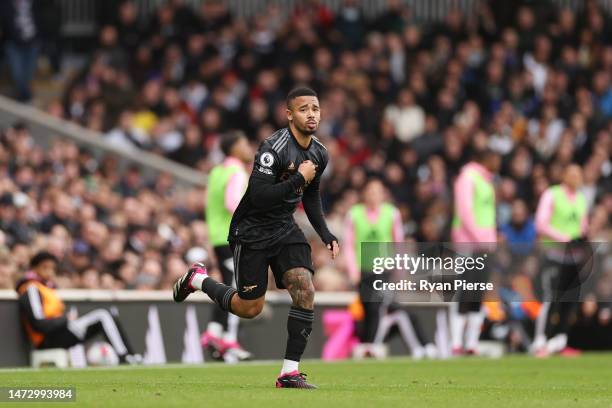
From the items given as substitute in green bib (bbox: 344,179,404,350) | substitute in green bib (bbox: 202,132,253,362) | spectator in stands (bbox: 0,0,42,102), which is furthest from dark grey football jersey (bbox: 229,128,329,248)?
spectator in stands (bbox: 0,0,42,102)

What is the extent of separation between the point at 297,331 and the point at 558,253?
23.2ft

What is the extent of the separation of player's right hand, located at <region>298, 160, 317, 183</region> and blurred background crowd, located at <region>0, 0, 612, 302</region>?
8.18m

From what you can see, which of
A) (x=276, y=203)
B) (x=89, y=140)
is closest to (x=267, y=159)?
(x=276, y=203)

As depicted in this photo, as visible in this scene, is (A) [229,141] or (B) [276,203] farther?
(A) [229,141]

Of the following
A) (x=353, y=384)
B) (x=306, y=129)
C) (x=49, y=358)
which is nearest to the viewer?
(x=306, y=129)

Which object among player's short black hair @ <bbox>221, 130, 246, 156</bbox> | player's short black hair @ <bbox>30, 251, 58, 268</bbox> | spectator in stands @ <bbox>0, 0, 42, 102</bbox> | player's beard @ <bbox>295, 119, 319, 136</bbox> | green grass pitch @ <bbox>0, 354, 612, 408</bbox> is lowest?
green grass pitch @ <bbox>0, 354, 612, 408</bbox>

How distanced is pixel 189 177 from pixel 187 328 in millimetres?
5831

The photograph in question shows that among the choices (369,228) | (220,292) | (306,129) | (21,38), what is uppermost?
(21,38)

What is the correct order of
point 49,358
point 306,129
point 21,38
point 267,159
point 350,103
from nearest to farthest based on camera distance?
point 267,159
point 306,129
point 49,358
point 21,38
point 350,103

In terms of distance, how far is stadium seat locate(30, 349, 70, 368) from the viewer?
1422 centimetres

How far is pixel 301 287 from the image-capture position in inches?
403

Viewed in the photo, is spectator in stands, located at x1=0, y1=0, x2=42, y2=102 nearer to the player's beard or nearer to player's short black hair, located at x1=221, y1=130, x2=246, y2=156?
player's short black hair, located at x1=221, y1=130, x2=246, y2=156

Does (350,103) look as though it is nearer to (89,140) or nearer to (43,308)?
(89,140)

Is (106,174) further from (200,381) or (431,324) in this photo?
(200,381)
